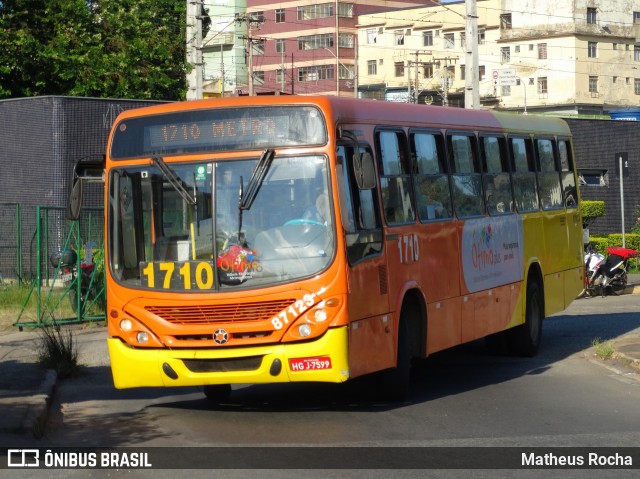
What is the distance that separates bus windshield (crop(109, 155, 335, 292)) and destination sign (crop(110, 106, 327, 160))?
0.16 meters

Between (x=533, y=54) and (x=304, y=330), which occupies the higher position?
(x=533, y=54)

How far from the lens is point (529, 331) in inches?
642

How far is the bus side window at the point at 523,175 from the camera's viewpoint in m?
16.2

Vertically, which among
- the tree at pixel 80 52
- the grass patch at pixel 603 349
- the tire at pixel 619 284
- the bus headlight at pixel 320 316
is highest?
the tree at pixel 80 52

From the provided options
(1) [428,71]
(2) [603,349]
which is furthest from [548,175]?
(1) [428,71]

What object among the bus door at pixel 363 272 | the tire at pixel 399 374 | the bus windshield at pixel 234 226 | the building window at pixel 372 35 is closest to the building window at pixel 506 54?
the building window at pixel 372 35

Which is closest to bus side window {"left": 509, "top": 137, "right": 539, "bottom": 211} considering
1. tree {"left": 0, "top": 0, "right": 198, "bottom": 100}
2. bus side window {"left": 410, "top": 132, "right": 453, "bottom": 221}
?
bus side window {"left": 410, "top": 132, "right": 453, "bottom": 221}

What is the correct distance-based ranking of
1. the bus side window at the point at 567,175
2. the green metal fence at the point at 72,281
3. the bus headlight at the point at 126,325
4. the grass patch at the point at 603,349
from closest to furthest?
the bus headlight at the point at 126,325
the grass patch at the point at 603,349
the bus side window at the point at 567,175
the green metal fence at the point at 72,281

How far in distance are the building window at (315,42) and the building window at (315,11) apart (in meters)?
1.54

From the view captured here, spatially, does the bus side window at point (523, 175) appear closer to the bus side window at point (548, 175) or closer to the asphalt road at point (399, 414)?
the bus side window at point (548, 175)

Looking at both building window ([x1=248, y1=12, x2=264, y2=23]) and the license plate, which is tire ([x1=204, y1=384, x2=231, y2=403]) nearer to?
the license plate

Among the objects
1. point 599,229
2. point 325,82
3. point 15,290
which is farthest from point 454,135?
point 325,82

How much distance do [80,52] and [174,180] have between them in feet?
82.4

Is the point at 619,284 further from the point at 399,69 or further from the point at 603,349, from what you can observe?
the point at 399,69
